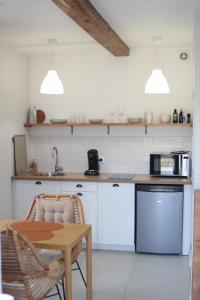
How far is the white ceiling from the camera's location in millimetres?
3619

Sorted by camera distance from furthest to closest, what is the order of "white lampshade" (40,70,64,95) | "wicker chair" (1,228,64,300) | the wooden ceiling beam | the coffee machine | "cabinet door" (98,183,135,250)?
the coffee machine
"cabinet door" (98,183,135,250)
"white lampshade" (40,70,64,95)
the wooden ceiling beam
"wicker chair" (1,228,64,300)

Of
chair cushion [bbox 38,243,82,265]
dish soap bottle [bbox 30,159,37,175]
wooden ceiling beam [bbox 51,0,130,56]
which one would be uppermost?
wooden ceiling beam [bbox 51,0,130,56]

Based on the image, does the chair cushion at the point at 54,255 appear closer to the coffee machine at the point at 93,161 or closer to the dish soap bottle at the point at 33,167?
the coffee machine at the point at 93,161

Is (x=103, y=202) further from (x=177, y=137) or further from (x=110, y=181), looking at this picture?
(x=177, y=137)

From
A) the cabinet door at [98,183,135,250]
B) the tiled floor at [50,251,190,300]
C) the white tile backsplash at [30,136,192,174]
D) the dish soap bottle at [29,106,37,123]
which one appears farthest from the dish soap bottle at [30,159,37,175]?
the tiled floor at [50,251,190,300]

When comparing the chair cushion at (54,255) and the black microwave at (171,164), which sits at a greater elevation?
the black microwave at (171,164)

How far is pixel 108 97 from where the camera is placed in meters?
5.72

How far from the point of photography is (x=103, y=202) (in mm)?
5113

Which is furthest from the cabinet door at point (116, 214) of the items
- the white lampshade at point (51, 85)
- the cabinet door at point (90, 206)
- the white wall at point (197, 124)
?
the white lampshade at point (51, 85)

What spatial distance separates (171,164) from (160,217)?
73 centimetres

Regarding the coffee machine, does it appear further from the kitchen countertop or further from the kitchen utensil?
the kitchen utensil

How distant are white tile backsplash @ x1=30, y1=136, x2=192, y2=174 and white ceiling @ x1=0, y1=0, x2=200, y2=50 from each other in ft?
4.37

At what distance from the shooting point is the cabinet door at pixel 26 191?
5262 millimetres

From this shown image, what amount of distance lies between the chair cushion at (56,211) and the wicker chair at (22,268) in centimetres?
93
